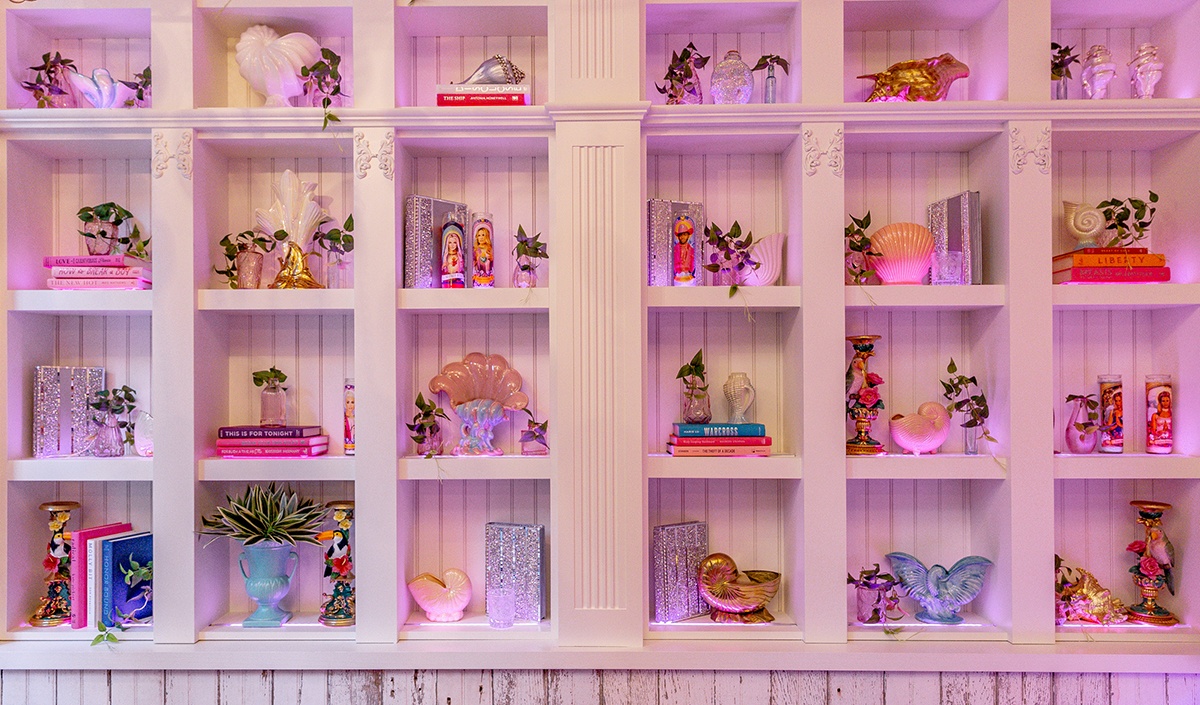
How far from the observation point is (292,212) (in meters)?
2.60

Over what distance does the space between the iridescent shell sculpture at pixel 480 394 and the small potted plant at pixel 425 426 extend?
0.21ft

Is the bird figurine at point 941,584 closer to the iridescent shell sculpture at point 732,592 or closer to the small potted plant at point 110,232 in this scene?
the iridescent shell sculpture at point 732,592

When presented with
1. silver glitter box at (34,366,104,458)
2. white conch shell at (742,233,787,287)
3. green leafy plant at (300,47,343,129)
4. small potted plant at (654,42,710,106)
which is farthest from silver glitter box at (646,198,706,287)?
silver glitter box at (34,366,104,458)

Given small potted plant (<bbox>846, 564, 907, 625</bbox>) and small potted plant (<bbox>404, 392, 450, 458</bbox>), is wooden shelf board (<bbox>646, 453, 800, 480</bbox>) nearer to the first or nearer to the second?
small potted plant (<bbox>846, 564, 907, 625</bbox>)

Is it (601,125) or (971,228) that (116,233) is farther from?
(971,228)

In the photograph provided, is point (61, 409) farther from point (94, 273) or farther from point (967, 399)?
point (967, 399)

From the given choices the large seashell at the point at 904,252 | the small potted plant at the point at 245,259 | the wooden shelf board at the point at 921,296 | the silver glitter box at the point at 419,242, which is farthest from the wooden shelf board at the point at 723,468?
the small potted plant at the point at 245,259

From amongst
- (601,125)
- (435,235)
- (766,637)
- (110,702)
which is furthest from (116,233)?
(766,637)

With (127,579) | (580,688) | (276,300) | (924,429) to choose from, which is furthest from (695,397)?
(127,579)

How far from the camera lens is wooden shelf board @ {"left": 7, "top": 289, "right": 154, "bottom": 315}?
2461mm

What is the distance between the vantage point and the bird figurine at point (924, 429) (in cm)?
250

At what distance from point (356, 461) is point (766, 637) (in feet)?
4.67

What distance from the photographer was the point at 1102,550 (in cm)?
264

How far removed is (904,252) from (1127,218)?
81 cm
